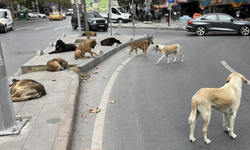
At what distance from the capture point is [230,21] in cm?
1719

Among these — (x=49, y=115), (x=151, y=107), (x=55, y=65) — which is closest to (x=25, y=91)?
(x=49, y=115)

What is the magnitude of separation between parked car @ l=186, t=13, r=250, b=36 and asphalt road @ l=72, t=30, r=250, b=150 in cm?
897

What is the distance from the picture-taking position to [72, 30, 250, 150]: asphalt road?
370 centimetres

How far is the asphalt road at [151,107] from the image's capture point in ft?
12.1

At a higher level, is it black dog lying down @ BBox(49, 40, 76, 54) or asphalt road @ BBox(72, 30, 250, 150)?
black dog lying down @ BBox(49, 40, 76, 54)

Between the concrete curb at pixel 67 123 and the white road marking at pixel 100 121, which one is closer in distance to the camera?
the concrete curb at pixel 67 123

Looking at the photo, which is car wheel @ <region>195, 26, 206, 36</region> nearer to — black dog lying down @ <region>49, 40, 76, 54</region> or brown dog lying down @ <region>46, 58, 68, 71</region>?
black dog lying down @ <region>49, 40, 76, 54</region>

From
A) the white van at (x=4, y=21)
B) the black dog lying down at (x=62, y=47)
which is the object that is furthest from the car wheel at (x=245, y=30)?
the white van at (x=4, y=21)

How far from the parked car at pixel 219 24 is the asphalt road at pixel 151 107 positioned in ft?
29.4

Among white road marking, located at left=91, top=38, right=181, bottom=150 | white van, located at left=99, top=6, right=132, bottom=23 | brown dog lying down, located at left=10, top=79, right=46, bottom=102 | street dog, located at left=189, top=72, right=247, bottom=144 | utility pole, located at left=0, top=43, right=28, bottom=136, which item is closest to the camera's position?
street dog, located at left=189, top=72, right=247, bottom=144

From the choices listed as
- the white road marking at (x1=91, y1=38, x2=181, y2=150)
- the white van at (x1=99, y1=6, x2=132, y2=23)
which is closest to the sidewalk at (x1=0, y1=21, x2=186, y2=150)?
the white road marking at (x1=91, y1=38, x2=181, y2=150)

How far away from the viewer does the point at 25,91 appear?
5.00 metres

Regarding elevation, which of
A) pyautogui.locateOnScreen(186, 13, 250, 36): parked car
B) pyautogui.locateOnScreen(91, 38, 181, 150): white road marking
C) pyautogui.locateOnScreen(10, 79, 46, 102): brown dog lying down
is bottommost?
pyautogui.locateOnScreen(91, 38, 181, 150): white road marking

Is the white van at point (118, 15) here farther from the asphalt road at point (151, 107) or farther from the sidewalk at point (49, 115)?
the sidewalk at point (49, 115)
